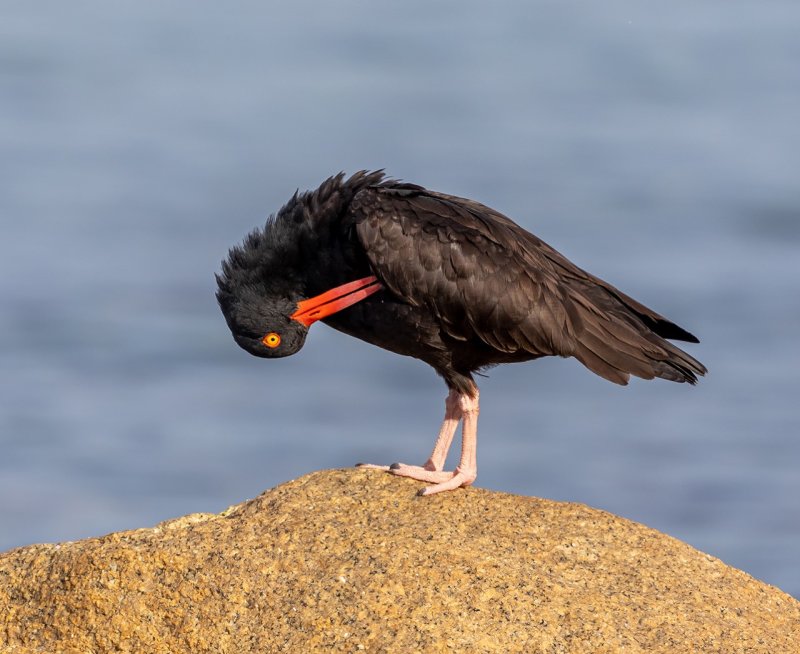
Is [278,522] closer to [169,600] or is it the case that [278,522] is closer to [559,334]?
[169,600]

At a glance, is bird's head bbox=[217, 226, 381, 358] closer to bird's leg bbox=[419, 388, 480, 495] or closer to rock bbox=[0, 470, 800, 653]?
bird's leg bbox=[419, 388, 480, 495]

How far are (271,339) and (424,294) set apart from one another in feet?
4.19

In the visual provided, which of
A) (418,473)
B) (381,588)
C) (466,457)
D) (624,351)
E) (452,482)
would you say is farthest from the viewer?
(624,351)

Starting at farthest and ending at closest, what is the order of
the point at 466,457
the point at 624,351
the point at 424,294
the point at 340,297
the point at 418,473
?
the point at 624,351, the point at 340,297, the point at 424,294, the point at 466,457, the point at 418,473

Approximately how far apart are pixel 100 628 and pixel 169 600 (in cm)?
41

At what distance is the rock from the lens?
7324mm

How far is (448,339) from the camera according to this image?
→ 33.3 feet

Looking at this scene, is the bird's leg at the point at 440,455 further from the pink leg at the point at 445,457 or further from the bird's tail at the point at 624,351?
the bird's tail at the point at 624,351

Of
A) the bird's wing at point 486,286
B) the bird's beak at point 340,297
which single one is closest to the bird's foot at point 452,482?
the bird's wing at point 486,286

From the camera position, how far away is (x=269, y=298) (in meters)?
10.2

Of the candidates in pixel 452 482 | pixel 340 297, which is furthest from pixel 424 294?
pixel 452 482

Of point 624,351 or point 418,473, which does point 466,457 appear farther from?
point 624,351

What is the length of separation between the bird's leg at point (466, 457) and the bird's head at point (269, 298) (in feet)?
3.86

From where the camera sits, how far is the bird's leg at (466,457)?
9.16 meters
